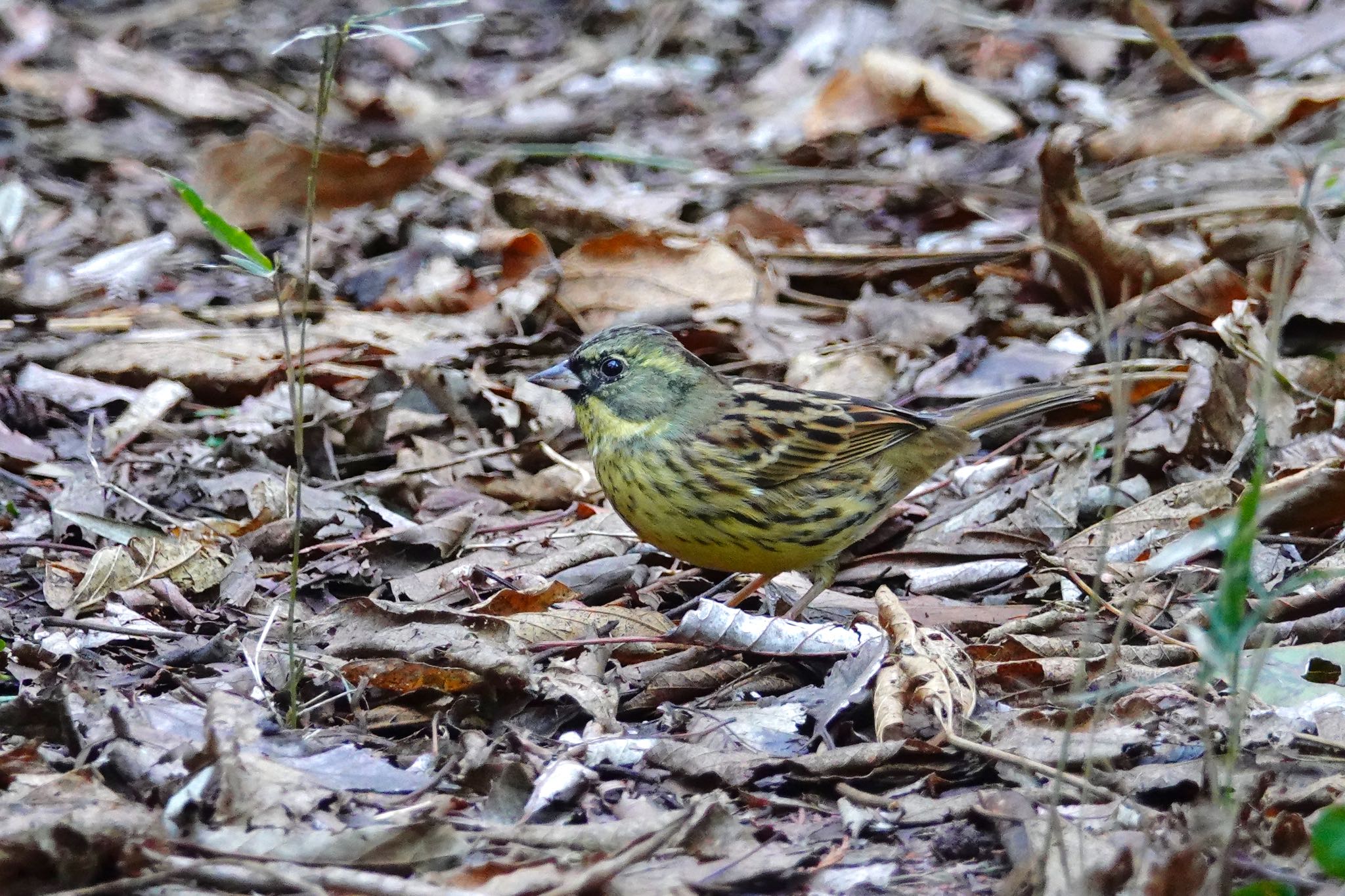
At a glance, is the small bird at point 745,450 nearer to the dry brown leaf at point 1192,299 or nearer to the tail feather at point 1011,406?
the tail feather at point 1011,406

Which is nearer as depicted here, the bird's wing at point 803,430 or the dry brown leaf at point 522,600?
the dry brown leaf at point 522,600

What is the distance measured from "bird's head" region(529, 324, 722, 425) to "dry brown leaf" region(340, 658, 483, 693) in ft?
4.98

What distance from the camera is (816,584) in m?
5.00

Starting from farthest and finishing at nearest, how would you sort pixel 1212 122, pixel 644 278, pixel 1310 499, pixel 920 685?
pixel 1212 122
pixel 644 278
pixel 1310 499
pixel 920 685

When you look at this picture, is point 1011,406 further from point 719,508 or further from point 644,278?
point 644,278

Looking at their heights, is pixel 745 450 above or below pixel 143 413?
above

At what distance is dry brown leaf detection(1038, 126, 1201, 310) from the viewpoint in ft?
21.1

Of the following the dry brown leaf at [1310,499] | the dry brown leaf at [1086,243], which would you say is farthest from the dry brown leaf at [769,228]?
the dry brown leaf at [1310,499]

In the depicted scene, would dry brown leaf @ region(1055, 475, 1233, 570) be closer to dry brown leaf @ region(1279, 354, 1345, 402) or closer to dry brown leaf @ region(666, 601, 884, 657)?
dry brown leaf @ region(1279, 354, 1345, 402)

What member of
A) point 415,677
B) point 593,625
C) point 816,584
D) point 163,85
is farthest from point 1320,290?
point 163,85

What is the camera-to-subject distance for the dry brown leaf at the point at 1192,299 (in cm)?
612

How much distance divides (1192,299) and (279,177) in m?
4.86

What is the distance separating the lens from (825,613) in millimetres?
4770

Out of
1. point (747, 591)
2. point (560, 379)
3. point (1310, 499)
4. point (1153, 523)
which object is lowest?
point (747, 591)
